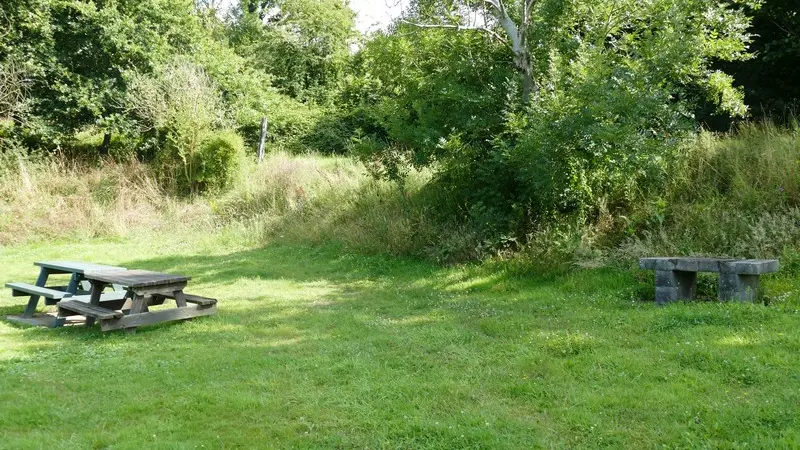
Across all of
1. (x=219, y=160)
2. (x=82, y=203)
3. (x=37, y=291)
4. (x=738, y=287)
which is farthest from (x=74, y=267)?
(x=219, y=160)

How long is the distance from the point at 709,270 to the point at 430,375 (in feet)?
12.5

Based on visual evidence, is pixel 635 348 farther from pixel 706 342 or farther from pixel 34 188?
pixel 34 188

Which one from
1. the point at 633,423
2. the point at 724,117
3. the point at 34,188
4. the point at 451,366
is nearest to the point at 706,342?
the point at 633,423

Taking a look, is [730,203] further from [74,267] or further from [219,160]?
[219,160]

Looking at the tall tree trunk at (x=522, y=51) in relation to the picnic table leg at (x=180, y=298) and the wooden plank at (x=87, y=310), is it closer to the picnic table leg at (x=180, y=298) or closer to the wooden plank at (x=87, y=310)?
the picnic table leg at (x=180, y=298)

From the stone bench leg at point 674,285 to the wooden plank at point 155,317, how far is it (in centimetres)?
546

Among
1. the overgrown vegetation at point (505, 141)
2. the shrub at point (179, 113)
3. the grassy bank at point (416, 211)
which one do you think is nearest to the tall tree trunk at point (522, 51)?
the overgrown vegetation at point (505, 141)

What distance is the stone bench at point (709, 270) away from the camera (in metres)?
6.94

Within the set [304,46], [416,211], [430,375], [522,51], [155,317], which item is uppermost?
[304,46]

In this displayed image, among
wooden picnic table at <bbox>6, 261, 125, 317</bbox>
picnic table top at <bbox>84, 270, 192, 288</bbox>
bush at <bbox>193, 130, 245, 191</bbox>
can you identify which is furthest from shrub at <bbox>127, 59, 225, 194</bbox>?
picnic table top at <bbox>84, 270, 192, 288</bbox>

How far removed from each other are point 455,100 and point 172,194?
11236mm

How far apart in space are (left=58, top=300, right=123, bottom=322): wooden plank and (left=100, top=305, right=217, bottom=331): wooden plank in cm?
8

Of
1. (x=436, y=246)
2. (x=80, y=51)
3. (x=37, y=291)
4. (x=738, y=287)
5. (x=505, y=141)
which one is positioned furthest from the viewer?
(x=80, y=51)

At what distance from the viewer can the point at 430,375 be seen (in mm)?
5402
